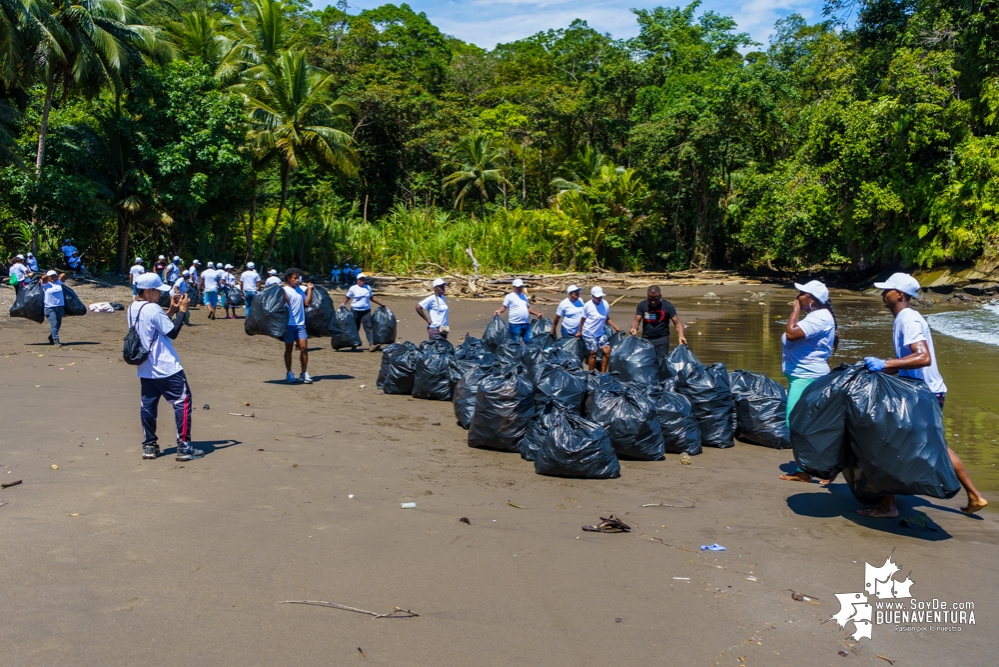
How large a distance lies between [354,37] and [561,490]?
41.0m

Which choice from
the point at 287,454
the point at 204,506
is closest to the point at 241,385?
the point at 287,454

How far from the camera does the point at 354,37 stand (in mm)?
42750

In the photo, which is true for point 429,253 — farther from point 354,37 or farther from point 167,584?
point 167,584

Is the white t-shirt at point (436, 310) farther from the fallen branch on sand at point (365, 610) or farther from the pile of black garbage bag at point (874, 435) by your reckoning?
the fallen branch on sand at point (365, 610)

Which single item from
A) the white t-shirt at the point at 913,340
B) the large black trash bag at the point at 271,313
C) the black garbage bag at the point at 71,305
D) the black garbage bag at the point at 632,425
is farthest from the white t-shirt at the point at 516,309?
the black garbage bag at the point at 71,305

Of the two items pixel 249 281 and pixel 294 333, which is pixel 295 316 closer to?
pixel 294 333

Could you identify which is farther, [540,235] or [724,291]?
[540,235]

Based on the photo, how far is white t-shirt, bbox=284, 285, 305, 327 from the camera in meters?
10.2

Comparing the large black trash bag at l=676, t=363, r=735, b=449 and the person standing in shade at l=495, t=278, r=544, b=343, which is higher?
the person standing in shade at l=495, t=278, r=544, b=343

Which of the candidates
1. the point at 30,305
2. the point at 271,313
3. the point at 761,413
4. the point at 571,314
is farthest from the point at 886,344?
the point at 30,305

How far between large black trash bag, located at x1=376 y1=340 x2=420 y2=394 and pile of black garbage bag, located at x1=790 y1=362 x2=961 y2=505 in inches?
221

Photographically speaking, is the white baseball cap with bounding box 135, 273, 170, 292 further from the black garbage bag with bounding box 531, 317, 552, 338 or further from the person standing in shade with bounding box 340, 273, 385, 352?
the person standing in shade with bounding box 340, 273, 385, 352

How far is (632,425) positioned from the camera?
22.9 feet

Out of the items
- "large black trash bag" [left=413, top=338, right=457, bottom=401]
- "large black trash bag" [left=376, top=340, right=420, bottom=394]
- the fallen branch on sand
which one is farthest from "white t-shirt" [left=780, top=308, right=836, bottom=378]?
"large black trash bag" [left=376, top=340, right=420, bottom=394]
